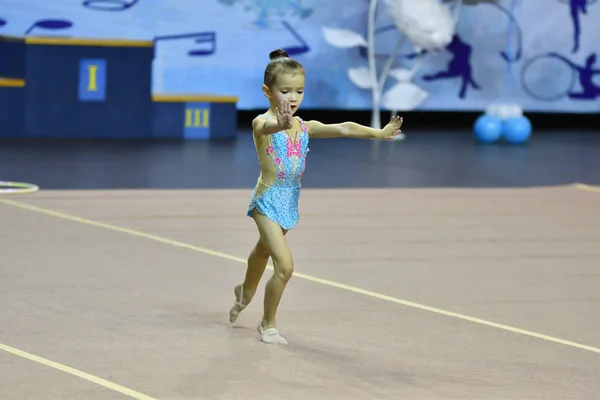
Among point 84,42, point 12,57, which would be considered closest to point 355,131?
point 84,42

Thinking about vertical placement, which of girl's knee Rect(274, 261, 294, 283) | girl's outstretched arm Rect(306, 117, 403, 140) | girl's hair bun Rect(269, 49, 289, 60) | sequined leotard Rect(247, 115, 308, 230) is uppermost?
girl's hair bun Rect(269, 49, 289, 60)

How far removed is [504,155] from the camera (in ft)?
37.6

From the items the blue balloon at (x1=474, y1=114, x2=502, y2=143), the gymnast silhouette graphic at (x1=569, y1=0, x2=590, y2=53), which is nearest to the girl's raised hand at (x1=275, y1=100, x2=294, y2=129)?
the blue balloon at (x1=474, y1=114, x2=502, y2=143)

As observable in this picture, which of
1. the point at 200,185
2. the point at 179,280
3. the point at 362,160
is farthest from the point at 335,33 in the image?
the point at 179,280

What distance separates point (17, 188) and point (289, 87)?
4367mm

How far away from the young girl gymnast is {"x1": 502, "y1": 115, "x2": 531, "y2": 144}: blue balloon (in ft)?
27.4

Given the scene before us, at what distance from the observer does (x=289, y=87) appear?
4105mm

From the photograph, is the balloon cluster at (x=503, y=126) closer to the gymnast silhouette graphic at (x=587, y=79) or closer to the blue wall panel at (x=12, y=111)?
the gymnast silhouette graphic at (x=587, y=79)

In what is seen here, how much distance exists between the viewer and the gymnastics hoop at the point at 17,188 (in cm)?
758

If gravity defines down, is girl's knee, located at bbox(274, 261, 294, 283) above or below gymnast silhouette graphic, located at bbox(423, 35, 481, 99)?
above

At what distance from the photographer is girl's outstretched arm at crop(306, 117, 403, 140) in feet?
13.8

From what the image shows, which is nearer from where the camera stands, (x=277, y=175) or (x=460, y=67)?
(x=277, y=175)

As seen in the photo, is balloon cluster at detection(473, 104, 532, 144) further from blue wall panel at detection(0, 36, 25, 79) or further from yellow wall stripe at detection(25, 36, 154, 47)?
blue wall panel at detection(0, 36, 25, 79)

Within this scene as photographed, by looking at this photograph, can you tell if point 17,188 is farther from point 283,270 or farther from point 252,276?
point 283,270
